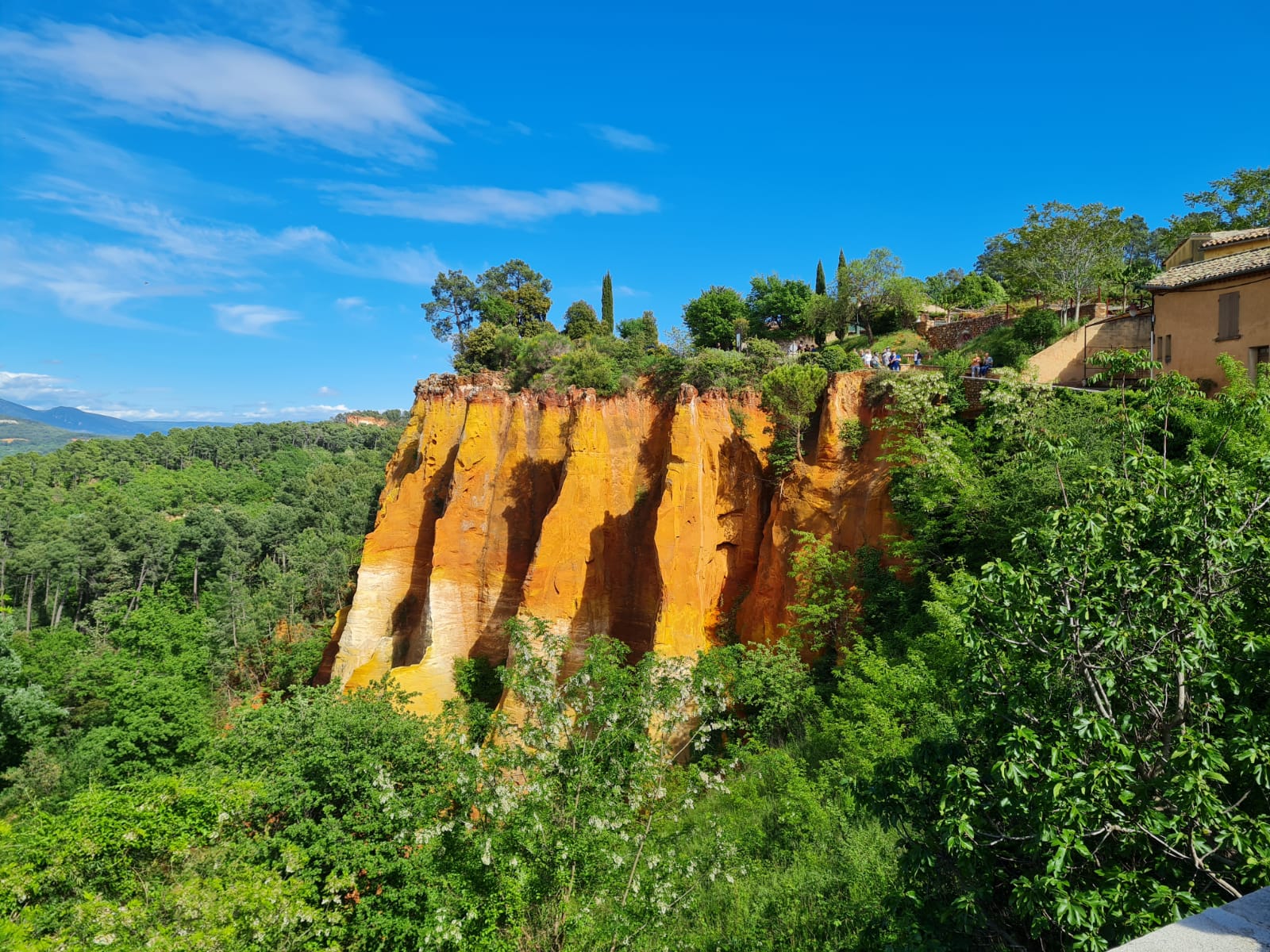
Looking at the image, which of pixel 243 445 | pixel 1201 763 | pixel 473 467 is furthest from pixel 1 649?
pixel 243 445

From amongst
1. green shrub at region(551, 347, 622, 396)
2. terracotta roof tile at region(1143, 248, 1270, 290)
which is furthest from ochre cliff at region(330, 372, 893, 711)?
terracotta roof tile at region(1143, 248, 1270, 290)

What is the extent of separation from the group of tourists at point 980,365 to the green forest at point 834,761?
2.94m

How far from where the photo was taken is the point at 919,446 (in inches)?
627

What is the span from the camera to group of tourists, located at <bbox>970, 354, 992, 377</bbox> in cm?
2109

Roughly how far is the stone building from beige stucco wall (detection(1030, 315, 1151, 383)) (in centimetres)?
177

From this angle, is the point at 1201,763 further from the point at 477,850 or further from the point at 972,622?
the point at 477,850

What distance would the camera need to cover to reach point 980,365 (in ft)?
70.7

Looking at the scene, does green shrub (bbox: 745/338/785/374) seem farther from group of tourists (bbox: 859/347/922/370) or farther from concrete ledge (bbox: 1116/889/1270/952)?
concrete ledge (bbox: 1116/889/1270/952)

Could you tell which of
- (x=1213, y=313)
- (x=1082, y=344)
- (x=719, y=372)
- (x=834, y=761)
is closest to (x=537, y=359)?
(x=719, y=372)

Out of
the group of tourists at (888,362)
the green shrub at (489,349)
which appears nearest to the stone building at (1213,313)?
the group of tourists at (888,362)

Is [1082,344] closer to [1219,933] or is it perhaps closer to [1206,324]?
[1206,324]

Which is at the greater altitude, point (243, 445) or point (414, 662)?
point (243, 445)

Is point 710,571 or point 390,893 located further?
point 710,571

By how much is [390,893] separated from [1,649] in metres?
24.8
